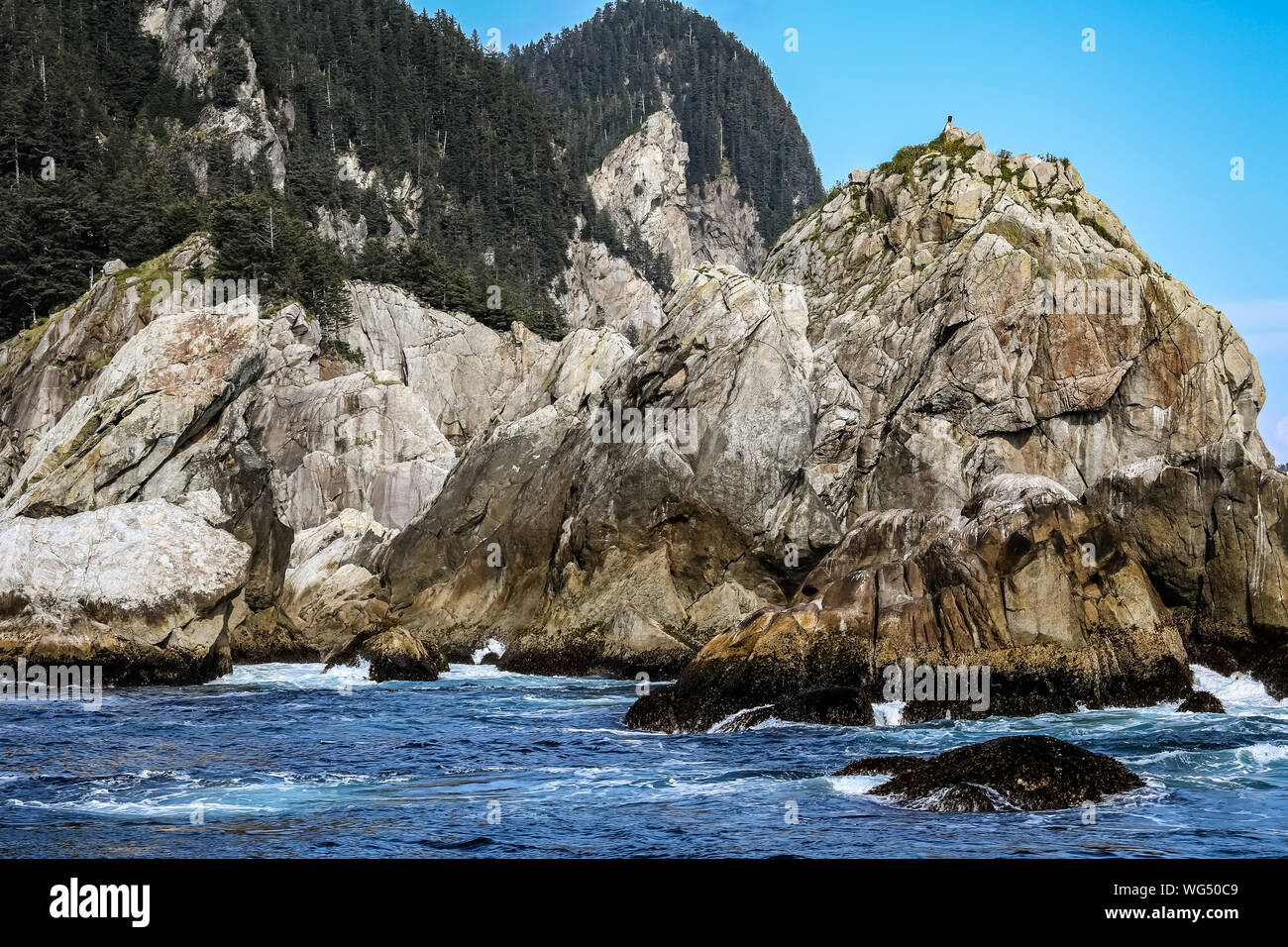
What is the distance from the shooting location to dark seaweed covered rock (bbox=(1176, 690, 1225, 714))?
25812 mm

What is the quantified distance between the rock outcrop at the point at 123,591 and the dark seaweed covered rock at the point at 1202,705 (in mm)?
26159

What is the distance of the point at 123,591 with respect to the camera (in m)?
33.7

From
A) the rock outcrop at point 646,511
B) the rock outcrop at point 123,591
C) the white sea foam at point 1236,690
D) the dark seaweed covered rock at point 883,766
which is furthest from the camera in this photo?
the rock outcrop at point 646,511

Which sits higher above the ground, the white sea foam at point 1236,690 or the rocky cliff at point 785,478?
the rocky cliff at point 785,478

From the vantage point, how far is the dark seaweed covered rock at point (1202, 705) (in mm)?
25812

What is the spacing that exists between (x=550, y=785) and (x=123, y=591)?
20.0 m

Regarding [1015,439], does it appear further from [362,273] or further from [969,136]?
[362,273]

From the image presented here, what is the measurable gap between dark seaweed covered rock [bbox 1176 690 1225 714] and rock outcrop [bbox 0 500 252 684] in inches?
1030

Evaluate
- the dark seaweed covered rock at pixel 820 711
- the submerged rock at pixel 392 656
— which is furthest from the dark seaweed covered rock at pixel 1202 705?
the submerged rock at pixel 392 656

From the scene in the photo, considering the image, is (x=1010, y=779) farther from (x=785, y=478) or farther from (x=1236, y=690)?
(x=785, y=478)

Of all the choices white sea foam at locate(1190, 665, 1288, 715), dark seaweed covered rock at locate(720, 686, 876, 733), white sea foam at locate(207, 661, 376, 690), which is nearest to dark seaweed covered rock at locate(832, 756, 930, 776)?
dark seaweed covered rock at locate(720, 686, 876, 733)

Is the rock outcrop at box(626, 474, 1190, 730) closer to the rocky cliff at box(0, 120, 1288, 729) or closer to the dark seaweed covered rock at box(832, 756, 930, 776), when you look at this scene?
the rocky cliff at box(0, 120, 1288, 729)

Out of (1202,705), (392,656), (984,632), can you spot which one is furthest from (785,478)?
(1202,705)

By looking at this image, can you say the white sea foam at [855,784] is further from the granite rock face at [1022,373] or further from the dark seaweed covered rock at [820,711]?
the granite rock face at [1022,373]
